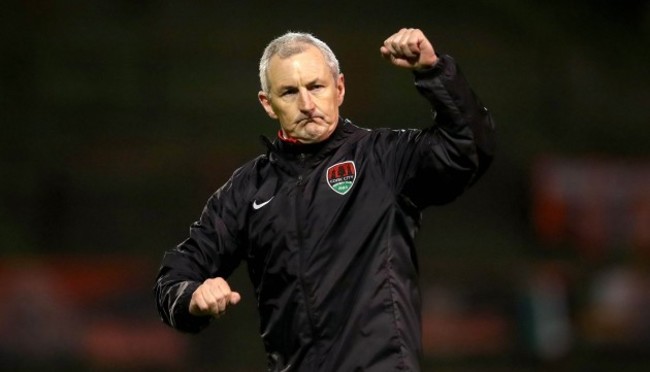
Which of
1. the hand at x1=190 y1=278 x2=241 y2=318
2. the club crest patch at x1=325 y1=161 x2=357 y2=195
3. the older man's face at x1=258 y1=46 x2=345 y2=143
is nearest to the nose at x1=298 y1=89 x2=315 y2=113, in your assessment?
the older man's face at x1=258 y1=46 x2=345 y2=143

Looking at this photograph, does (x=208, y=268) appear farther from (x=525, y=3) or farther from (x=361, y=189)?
(x=525, y=3)

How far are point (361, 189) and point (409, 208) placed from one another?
0.11 meters

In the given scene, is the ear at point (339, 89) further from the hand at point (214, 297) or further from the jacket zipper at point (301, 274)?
the hand at point (214, 297)

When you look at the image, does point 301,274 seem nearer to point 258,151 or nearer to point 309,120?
point 309,120

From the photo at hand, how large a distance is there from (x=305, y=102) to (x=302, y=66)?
3.5 inches

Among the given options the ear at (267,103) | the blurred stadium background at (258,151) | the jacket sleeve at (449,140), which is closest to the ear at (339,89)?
the ear at (267,103)

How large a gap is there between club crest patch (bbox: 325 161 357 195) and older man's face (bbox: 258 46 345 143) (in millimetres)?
88

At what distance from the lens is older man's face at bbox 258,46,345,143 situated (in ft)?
8.14

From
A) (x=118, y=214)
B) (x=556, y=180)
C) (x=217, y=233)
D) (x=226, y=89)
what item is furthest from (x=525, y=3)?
(x=217, y=233)

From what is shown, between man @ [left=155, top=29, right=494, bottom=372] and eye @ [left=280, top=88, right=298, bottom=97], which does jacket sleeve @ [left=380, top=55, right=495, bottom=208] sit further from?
eye @ [left=280, top=88, right=298, bottom=97]

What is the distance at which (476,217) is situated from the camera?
725 cm

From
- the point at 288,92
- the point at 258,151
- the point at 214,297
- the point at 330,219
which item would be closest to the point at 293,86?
the point at 288,92

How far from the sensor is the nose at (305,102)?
97.6 inches

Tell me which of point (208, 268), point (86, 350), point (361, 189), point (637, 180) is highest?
point (361, 189)
